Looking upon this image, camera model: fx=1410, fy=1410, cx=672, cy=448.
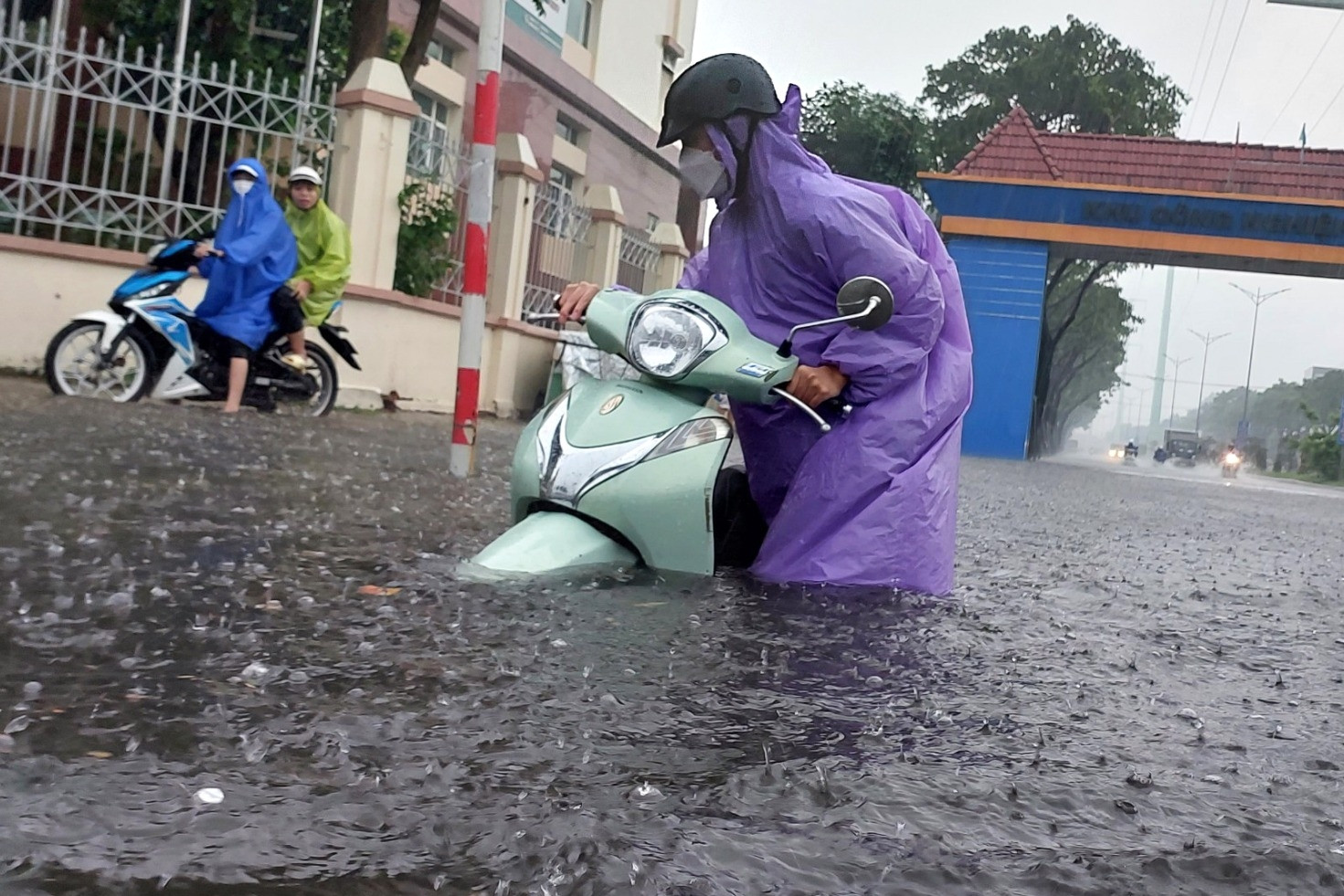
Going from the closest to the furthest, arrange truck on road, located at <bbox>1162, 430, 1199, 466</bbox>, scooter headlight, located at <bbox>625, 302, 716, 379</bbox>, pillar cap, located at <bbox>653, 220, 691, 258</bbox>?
scooter headlight, located at <bbox>625, 302, 716, 379</bbox>, pillar cap, located at <bbox>653, 220, 691, 258</bbox>, truck on road, located at <bbox>1162, 430, 1199, 466</bbox>

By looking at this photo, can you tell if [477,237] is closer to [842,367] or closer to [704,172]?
[704,172]

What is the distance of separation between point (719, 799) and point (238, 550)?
2.03 meters

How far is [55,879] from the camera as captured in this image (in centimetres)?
130

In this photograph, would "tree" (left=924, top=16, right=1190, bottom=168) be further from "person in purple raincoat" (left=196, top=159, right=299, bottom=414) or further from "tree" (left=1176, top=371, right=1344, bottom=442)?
"person in purple raincoat" (left=196, top=159, right=299, bottom=414)

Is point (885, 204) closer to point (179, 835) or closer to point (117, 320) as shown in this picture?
point (179, 835)

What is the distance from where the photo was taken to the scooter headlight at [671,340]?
3.33 metres

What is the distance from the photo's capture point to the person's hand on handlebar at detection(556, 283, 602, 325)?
355 centimetres

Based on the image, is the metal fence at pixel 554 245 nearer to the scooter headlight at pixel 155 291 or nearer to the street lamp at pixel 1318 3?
the scooter headlight at pixel 155 291

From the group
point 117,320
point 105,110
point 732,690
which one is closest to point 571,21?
point 105,110

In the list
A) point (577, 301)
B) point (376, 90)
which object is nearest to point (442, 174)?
point (376, 90)

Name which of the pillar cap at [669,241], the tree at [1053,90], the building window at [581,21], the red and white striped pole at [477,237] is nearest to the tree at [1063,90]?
the tree at [1053,90]

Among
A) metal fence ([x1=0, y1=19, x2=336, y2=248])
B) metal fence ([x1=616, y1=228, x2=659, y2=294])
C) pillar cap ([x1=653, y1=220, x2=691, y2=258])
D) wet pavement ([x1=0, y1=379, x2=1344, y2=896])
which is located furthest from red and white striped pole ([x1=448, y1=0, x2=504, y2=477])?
pillar cap ([x1=653, y1=220, x2=691, y2=258])

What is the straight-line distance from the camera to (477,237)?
622cm

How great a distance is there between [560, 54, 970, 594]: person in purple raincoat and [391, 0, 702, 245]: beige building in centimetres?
1302
